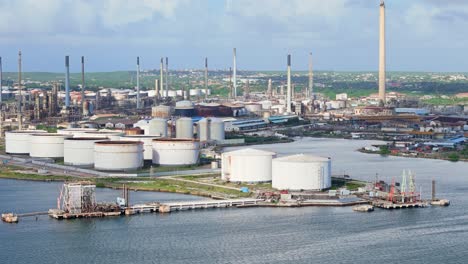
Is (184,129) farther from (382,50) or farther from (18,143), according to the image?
(382,50)

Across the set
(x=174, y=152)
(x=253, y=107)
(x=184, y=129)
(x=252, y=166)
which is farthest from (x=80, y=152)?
(x=253, y=107)

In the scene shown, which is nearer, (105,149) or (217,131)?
(105,149)

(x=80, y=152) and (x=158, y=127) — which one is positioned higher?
(x=158, y=127)

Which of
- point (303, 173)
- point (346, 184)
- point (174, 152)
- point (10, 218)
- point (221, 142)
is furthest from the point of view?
point (221, 142)

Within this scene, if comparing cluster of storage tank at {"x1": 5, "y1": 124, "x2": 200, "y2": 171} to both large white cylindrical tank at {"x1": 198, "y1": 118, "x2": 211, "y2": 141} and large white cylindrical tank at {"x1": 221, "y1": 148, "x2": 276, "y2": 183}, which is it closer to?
large white cylindrical tank at {"x1": 221, "y1": 148, "x2": 276, "y2": 183}

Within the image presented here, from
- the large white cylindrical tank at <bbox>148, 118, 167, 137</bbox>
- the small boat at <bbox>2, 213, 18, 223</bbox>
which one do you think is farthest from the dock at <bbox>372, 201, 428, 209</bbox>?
the large white cylindrical tank at <bbox>148, 118, 167, 137</bbox>

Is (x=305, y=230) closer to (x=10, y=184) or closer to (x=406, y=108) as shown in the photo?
(x=10, y=184)
